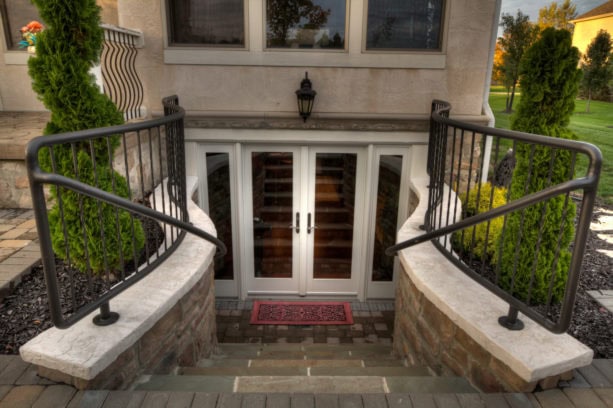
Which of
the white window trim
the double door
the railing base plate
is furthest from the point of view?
the double door

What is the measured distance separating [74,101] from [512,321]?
118 inches

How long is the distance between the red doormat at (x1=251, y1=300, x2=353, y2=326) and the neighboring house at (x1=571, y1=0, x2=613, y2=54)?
23.7 metres

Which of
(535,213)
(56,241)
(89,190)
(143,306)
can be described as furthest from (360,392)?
(56,241)

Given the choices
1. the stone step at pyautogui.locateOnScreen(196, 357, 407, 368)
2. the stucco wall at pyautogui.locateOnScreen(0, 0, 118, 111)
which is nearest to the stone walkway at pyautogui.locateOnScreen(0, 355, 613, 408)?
the stone step at pyautogui.locateOnScreen(196, 357, 407, 368)

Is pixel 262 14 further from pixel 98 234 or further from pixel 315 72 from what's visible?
pixel 98 234

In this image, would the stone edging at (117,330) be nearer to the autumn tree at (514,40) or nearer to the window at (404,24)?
the window at (404,24)

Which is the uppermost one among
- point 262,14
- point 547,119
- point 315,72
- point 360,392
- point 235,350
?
point 262,14

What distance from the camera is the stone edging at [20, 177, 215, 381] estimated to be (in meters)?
1.83

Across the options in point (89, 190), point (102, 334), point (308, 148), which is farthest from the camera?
point (308, 148)

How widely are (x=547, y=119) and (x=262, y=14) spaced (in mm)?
3482

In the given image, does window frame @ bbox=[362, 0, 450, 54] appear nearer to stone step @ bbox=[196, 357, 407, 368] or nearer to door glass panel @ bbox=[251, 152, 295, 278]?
door glass panel @ bbox=[251, 152, 295, 278]

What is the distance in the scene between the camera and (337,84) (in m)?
5.02

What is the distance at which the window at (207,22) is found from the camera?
16.0 ft

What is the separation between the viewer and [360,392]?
207cm
